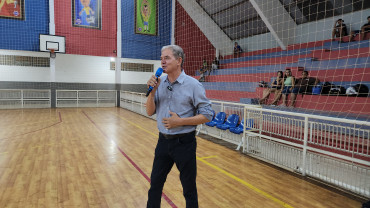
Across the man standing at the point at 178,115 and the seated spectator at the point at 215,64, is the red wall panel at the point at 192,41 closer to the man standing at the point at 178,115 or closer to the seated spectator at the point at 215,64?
the seated spectator at the point at 215,64

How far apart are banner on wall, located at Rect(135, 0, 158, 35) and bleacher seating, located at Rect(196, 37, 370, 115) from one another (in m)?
5.23

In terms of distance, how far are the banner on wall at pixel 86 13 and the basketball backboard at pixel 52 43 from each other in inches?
54.8

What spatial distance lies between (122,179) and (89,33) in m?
12.2

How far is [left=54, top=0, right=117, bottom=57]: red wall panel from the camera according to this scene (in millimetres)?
12930

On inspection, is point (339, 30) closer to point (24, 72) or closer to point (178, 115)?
point (178, 115)

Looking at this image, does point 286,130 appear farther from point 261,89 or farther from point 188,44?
point 188,44

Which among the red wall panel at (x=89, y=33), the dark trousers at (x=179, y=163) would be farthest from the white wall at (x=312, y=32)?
the dark trousers at (x=179, y=163)

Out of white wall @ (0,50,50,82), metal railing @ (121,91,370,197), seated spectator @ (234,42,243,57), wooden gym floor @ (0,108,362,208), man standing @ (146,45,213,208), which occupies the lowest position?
wooden gym floor @ (0,108,362,208)

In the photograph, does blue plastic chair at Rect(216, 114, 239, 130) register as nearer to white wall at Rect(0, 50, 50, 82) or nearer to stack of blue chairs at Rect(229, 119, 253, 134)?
stack of blue chairs at Rect(229, 119, 253, 134)

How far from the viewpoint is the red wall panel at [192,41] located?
46.3 feet

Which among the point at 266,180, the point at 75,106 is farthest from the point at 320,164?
the point at 75,106

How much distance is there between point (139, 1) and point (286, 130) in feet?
42.3

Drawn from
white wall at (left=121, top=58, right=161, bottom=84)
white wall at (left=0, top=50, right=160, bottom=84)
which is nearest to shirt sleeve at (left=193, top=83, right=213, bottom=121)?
white wall at (left=0, top=50, right=160, bottom=84)

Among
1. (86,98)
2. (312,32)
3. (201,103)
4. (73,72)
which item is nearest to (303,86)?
(312,32)
